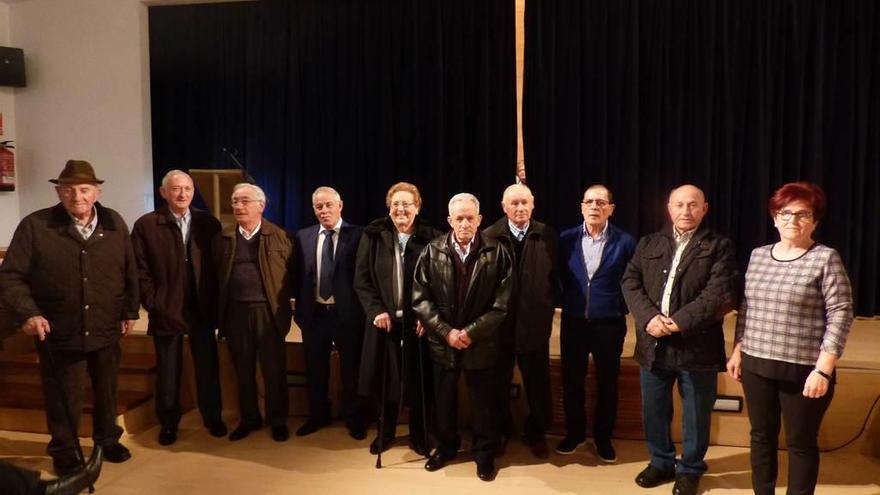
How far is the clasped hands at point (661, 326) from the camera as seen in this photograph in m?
2.69

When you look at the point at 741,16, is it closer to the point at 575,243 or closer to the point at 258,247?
the point at 575,243

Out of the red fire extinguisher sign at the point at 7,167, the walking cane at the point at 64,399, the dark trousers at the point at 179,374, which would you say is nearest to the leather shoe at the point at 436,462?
the dark trousers at the point at 179,374

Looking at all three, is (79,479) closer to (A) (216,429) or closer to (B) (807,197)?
(A) (216,429)

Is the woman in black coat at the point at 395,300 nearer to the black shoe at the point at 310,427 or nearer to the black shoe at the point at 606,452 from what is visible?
the black shoe at the point at 310,427

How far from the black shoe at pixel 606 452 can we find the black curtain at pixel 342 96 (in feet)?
8.85

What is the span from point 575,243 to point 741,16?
2.92 m

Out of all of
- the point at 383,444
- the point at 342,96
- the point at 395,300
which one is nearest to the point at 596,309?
the point at 395,300

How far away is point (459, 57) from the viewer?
554 centimetres

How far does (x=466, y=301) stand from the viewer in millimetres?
2988

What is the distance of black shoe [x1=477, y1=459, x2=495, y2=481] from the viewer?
3.06m

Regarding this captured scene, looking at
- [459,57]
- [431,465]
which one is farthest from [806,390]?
[459,57]

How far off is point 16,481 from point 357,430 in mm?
1687

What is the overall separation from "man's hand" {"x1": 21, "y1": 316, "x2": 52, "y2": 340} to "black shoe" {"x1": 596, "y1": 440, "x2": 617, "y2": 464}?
2.66 m

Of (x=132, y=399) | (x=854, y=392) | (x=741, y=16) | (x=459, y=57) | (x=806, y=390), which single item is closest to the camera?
(x=806, y=390)
